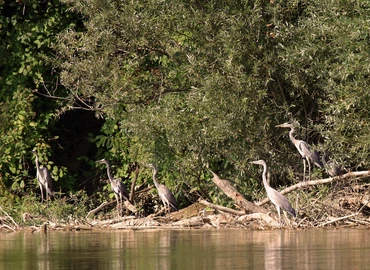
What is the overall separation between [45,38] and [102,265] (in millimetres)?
9756

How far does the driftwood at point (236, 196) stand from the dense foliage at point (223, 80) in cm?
64

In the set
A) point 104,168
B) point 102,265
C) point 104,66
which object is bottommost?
point 102,265

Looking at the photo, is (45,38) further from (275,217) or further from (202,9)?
(275,217)

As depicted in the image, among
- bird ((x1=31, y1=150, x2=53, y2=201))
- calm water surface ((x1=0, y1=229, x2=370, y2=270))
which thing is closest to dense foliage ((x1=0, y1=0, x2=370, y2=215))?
bird ((x1=31, y1=150, x2=53, y2=201))

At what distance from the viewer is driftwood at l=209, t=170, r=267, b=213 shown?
14984mm

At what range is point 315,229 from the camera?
14320mm

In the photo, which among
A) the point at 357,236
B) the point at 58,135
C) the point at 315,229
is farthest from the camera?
the point at 58,135

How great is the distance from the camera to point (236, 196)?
1512 cm

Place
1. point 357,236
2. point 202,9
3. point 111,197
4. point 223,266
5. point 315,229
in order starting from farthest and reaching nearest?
point 111,197
point 202,9
point 315,229
point 357,236
point 223,266

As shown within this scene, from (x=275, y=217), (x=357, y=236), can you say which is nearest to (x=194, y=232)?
(x=275, y=217)

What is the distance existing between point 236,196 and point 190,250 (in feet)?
12.7

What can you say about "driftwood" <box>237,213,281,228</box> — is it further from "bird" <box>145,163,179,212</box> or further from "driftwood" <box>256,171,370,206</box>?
"bird" <box>145,163,179,212</box>

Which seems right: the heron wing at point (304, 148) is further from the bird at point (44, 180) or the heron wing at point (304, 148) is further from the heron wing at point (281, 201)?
the bird at point (44, 180)

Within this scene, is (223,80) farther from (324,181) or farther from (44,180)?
(44,180)
